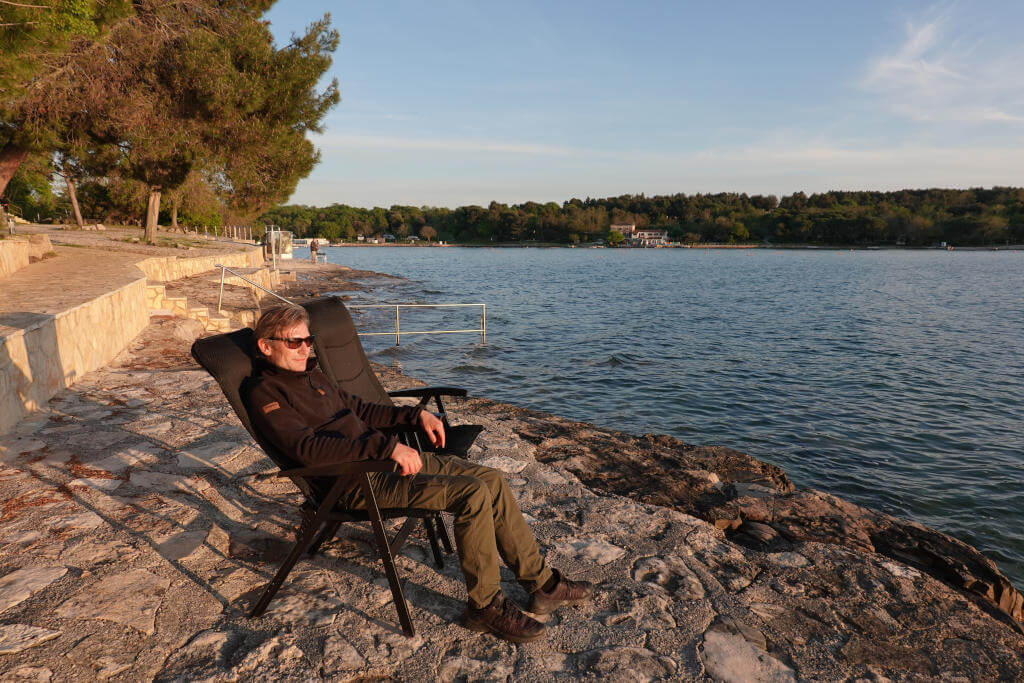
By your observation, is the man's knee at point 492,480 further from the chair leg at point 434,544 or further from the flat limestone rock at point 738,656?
the flat limestone rock at point 738,656

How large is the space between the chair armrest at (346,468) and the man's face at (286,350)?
483 mm

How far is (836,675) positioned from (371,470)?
1950mm

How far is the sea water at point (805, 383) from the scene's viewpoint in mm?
7027

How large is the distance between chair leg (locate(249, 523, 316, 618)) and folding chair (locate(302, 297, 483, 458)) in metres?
1.06

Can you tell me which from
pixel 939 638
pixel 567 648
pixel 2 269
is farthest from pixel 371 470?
pixel 2 269

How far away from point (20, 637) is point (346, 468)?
51.5 inches

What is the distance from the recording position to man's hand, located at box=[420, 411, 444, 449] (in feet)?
9.32

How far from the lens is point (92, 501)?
3.19 m

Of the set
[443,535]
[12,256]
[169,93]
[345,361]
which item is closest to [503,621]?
[443,535]

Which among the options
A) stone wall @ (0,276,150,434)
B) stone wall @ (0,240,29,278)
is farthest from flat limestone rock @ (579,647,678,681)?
stone wall @ (0,240,29,278)

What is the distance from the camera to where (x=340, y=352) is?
3.56m

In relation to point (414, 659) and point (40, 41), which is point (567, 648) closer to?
point (414, 659)

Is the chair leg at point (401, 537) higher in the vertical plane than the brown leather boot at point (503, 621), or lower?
higher

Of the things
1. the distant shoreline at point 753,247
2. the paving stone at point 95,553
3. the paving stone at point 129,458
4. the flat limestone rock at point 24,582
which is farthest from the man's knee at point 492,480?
the distant shoreline at point 753,247
